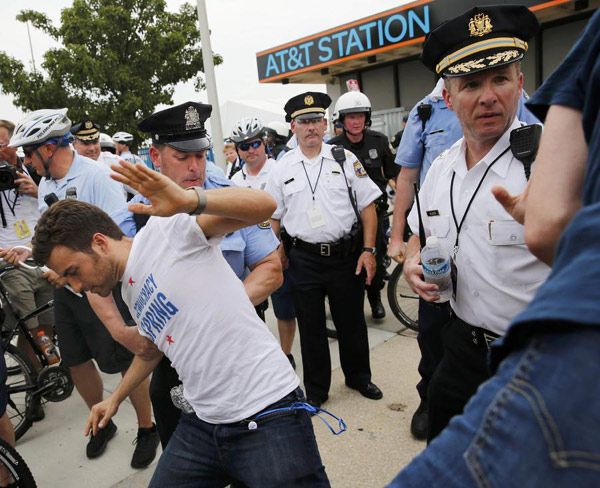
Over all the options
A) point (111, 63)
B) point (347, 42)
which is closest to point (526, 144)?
point (347, 42)

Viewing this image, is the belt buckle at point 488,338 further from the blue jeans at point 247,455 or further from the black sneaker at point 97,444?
the black sneaker at point 97,444

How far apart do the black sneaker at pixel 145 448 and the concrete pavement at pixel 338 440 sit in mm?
49

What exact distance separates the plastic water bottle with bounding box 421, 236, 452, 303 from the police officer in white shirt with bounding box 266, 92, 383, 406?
1657 mm

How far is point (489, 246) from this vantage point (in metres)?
1.75

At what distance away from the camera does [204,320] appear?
1.69m

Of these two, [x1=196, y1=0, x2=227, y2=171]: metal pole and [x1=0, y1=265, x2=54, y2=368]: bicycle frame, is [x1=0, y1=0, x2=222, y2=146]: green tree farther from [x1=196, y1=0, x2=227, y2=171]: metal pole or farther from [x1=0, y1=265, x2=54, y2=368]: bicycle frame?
[x1=0, y1=265, x2=54, y2=368]: bicycle frame

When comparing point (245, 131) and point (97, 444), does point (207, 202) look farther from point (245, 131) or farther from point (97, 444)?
point (245, 131)

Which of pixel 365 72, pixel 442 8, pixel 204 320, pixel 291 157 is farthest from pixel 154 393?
pixel 365 72

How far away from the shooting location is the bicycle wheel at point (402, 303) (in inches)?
182

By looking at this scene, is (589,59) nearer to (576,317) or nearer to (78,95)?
(576,317)

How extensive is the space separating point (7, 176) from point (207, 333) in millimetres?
2932

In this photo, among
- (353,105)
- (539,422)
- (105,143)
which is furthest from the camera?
(105,143)

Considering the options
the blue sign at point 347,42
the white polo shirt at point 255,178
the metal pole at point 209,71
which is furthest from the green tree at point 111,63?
the white polo shirt at point 255,178

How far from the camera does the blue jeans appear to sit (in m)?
1.61
